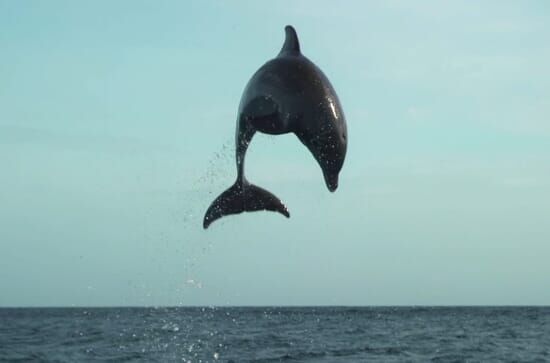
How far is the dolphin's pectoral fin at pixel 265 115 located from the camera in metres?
11.6

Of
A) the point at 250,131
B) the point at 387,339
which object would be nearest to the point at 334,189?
the point at 250,131

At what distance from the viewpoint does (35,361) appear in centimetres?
4025

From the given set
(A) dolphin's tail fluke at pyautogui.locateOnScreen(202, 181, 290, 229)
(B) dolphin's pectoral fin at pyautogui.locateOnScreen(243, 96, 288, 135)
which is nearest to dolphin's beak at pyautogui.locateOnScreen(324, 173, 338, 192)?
(B) dolphin's pectoral fin at pyautogui.locateOnScreen(243, 96, 288, 135)

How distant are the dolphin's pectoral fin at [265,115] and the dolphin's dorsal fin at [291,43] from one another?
1.28 metres

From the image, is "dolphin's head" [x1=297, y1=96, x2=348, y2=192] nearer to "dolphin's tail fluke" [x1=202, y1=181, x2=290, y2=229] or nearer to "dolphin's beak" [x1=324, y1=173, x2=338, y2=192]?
"dolphin's beak" [x1=324, y1=173, x2=338, y2=192]

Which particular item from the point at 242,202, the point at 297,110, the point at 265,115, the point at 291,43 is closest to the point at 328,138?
the point at 297,110

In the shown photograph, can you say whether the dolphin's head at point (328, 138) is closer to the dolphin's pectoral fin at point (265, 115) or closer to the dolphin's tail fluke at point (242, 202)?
the dolphin's pectoral fin at point (265, 115)

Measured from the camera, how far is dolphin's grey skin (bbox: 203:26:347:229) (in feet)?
38.2

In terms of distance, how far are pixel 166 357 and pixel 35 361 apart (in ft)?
18.5

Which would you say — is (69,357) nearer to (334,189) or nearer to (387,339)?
(387,339)

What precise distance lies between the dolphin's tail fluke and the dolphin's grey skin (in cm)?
105

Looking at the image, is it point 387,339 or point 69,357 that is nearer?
point 69,357

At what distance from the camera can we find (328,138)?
11906mm

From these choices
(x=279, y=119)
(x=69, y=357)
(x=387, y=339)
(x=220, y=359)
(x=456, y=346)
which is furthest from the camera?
(x=387, y=339)
